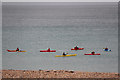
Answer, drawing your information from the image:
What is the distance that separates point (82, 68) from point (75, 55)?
682 centimetres

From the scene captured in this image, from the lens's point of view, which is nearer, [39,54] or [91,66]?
[91,66]

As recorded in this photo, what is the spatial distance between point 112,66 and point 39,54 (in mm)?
9011

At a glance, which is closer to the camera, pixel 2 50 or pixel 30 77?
pixel 30 77

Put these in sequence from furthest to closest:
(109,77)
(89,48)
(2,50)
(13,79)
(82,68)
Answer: (89,48), (2,50), (82,68), (109,77), (13,79)


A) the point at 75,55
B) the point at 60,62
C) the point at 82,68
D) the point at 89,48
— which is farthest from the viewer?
the point at 89,48

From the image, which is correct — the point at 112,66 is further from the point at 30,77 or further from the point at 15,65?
the point at 30,77

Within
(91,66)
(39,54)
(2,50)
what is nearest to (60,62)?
(91,66)

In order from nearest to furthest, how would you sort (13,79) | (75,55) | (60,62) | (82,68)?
(13,79) → (82,68) → (60,62) → (75,55)

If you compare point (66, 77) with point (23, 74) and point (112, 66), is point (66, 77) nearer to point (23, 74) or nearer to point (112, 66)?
point (23, 74)

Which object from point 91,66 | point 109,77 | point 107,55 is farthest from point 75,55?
point 109,77

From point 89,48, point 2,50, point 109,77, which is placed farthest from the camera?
point 89,48

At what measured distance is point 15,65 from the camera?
66.3ft

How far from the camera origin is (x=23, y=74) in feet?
31.9

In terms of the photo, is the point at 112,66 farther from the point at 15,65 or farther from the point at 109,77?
the point at 109,77
